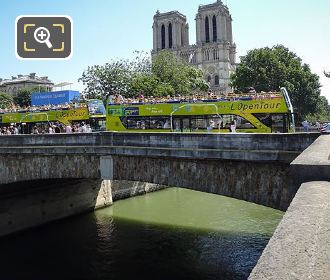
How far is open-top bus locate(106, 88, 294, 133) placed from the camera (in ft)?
77.8

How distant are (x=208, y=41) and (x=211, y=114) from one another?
10260 cm

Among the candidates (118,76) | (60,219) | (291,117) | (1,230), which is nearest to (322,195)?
(291,117)

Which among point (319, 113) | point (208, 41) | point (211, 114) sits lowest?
point (211, 114)

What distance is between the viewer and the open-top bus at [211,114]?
77.8ft

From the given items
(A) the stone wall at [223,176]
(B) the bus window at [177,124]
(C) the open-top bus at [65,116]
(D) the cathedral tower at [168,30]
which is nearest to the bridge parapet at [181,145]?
(A) the stone wall at [223,176]

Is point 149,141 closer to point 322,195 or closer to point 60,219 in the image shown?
point 322,195

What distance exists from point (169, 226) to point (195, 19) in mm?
105846

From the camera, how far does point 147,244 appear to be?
2438cm

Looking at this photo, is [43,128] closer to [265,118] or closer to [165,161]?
[265,118]

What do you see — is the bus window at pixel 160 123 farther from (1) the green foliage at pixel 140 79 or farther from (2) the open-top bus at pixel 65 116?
(1) the green foliage at pixel 140 79

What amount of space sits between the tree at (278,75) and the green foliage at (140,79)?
381 inches

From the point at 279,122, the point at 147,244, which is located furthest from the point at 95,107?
the point at 279,122

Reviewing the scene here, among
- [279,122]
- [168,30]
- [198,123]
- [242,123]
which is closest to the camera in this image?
[279,122]

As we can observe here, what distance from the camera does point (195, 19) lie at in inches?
4926
